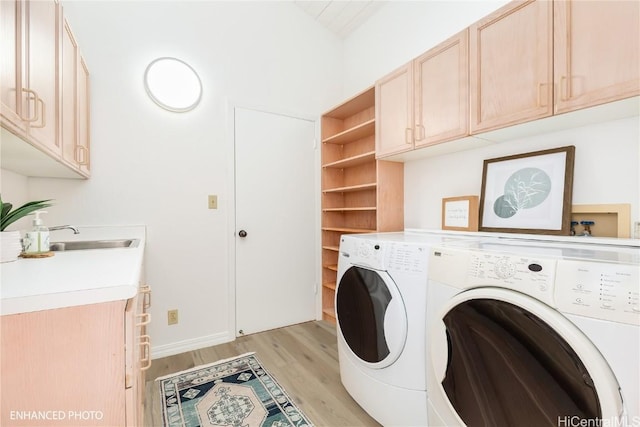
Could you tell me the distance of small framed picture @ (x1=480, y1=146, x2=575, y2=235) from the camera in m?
1.45

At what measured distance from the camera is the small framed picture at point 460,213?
182cm

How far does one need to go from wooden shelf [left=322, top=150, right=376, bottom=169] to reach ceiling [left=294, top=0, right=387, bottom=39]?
136 cm

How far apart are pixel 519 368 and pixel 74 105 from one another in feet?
7.46

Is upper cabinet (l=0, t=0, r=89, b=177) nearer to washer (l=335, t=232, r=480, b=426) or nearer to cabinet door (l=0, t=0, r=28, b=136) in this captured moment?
cabinet door (l=0, t=0, r=28, b=136)

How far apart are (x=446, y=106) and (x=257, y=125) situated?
159 cm

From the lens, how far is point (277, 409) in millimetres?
1598

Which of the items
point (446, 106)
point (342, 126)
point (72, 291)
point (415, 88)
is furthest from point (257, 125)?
point (72, 291)

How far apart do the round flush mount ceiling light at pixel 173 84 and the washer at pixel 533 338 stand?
2159 mm

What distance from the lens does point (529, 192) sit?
5.18 feet

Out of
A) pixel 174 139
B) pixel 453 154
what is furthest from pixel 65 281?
pixel 453 154

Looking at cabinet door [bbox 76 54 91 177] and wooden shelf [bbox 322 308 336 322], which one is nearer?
cabinet door [bbox 76 54 91 177]

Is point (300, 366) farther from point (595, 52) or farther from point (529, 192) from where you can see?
point (595, 52)

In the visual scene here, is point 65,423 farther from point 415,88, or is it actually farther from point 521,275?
point 415,88

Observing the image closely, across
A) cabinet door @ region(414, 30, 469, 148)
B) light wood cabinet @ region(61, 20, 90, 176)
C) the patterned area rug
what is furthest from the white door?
cabinet door @ region(414, 30, 469, 148)
